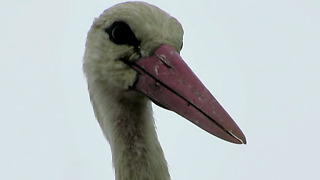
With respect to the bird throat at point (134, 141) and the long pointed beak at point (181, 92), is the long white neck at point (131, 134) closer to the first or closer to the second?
the bird throat at point (134, 141)

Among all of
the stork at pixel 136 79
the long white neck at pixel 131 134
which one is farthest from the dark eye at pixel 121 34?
the long white neck at pixel 131 134

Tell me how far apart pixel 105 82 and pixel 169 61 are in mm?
384

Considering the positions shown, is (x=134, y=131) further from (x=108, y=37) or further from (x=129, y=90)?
(x=108, y=37)

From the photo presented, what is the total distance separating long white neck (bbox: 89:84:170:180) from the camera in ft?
11.0

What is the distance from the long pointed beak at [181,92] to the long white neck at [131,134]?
134mm

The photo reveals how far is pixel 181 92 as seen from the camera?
3193 millimetres

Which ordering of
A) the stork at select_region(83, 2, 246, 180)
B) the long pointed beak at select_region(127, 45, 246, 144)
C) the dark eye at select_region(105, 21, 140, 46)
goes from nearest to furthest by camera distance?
the long pointed beak at select_region(127, 45, 246, 144) → the stork at select_region(83, 2, 246, 180) → the dark eye at select_region(105, 21, 140, 46)

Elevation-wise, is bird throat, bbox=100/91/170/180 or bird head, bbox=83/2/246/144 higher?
bird head, bbox=83/2/246/144

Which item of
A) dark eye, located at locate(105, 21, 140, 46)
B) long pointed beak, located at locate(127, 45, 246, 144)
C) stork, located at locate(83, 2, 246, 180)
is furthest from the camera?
dark eye, located at locate(105, 21, 140, 46)

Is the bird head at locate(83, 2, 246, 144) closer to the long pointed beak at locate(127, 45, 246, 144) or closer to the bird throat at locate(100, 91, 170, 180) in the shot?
the long pointed beak at locate(127, 45, 246, 144)

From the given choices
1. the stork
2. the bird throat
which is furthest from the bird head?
the bird throat

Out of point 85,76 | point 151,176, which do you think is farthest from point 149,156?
point 85,76

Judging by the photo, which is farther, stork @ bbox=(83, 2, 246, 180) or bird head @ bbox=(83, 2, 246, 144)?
stork @ bbox=(83, 2, 246, 180)

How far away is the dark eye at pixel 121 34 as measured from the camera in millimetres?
3395
